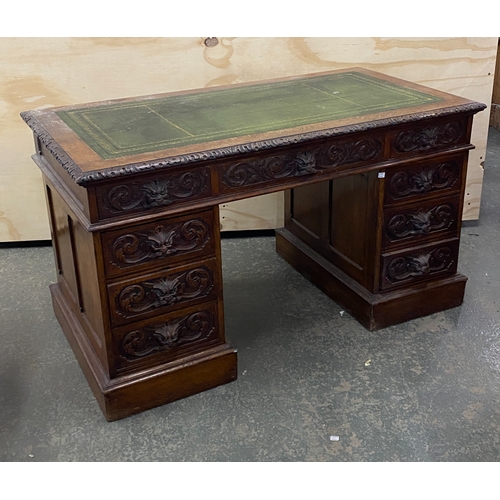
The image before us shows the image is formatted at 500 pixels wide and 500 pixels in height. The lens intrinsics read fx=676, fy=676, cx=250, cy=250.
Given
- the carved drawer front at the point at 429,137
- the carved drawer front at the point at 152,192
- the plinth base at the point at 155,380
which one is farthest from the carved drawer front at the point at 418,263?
the carved drawer front at the point at 152,192

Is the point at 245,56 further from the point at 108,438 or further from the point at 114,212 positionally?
the point at 108,438

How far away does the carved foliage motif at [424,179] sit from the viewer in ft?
7.70

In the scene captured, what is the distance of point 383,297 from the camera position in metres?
2.51

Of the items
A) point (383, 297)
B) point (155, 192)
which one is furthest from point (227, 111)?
point (383, 297)

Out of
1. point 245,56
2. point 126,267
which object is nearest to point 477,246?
point 245,56

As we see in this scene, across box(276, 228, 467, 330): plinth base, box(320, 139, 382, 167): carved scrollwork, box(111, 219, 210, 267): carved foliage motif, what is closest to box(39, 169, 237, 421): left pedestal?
box(111, 219, 210, 267): carved foliage motif

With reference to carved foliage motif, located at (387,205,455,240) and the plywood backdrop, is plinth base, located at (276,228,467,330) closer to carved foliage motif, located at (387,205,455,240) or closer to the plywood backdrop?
carved foliage motif, located at (387,205,455,240)

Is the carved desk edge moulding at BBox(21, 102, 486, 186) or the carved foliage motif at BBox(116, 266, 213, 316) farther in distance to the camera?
the carved foliage motif at BBox(116, 266, 213, 316)

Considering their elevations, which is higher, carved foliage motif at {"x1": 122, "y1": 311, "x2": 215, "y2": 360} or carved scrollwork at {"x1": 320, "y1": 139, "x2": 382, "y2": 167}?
carved scrollwork at {"x1": 320, "y1": 139, "x2": 382, "y2": 167}

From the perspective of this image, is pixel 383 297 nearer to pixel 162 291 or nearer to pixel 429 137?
pixel 429 137

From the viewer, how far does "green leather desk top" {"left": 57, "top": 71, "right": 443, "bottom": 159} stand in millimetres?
2037

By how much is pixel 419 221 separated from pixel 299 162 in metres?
0.61

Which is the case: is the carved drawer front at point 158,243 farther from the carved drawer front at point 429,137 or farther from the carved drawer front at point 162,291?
the carved drawer front at point 429,137

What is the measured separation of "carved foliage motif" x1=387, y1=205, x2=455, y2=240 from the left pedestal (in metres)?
0.70
